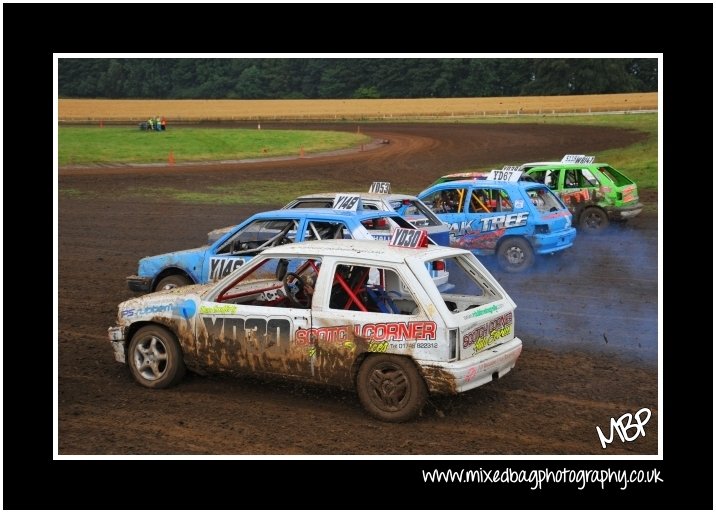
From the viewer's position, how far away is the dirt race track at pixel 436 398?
6738 mm

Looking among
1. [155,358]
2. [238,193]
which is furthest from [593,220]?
[238,193]

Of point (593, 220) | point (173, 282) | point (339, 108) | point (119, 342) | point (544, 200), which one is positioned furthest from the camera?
point (339, 108)

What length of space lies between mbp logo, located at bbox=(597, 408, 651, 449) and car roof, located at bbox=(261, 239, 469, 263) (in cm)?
203

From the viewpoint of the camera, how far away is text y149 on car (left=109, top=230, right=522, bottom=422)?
6895 mm

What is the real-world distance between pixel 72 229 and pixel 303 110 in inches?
1836

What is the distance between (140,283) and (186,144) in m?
30.5

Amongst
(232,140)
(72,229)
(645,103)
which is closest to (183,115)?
(232,140)

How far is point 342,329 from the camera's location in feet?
23.4

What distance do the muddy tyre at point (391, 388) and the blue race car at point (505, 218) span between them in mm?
7204

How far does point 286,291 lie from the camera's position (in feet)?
25.4

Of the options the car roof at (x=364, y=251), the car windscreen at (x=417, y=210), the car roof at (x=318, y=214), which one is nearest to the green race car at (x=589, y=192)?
the car windscreen at (x=417, y=210)

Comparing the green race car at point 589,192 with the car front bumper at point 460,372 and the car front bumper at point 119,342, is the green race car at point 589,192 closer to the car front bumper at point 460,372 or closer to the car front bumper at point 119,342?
the car front bumper at point 460,372

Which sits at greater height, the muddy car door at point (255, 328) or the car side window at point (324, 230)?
the car side window at point (324, 230)

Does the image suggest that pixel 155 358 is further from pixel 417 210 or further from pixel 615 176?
pixel 615 176
